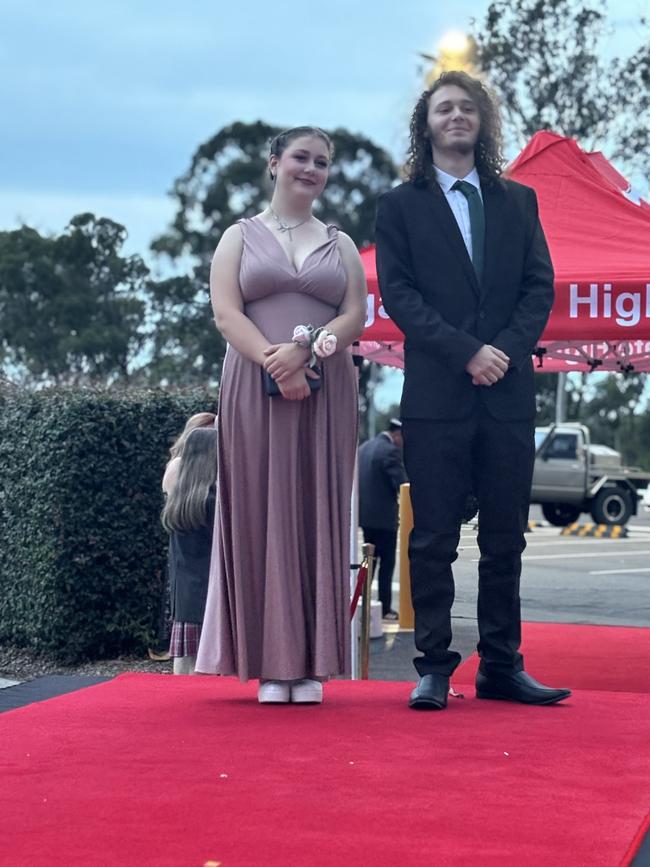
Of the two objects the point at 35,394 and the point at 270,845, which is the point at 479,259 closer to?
the point at 270,845

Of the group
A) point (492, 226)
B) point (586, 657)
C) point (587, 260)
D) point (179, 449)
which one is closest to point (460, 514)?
point (492, 226)

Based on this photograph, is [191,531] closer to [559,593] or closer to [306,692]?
[306,692]

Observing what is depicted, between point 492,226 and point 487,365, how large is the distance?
1.60 feet

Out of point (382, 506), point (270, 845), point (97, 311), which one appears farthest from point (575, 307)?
point (97, 311)

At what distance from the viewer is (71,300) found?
42625mm

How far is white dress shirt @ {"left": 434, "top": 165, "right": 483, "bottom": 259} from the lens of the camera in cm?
434

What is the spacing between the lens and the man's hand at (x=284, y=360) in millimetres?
4105

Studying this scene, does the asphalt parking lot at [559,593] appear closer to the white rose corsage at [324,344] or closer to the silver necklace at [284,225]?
the white rose corsage at [324,344]

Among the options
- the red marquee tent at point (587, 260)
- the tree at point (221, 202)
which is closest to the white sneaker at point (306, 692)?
the red marquee tent at point (587, 260)

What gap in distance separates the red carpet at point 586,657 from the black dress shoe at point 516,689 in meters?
1.43

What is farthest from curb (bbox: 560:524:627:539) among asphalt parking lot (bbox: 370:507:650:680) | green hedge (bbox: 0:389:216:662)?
green hedge (bbox: 0:389:216:662)

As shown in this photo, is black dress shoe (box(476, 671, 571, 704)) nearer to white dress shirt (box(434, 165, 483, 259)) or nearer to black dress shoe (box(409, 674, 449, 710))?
black dress shoe (box(409, 674, 449, 710))

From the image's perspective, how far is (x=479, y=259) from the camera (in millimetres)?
4316

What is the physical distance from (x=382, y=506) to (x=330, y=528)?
7.33 m
